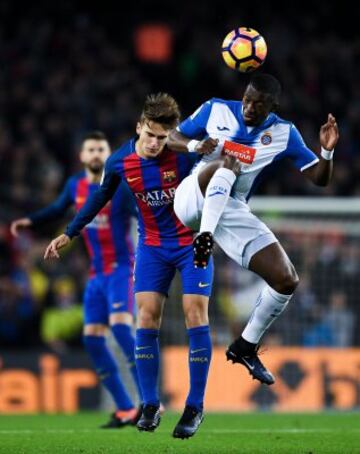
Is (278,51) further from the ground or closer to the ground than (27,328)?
further from the ground

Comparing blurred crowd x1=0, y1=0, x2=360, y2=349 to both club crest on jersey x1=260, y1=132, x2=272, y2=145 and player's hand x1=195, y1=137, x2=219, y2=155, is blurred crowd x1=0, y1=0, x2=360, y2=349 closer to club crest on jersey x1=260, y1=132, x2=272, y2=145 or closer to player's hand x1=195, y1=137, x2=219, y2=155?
club crest on jersey x1=260, y1=132, x2=272, y2=145

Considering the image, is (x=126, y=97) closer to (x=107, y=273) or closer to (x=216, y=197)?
(x=107, y=273)

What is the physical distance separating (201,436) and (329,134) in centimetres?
264

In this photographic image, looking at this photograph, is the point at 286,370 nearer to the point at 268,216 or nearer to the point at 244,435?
the point at 268,216

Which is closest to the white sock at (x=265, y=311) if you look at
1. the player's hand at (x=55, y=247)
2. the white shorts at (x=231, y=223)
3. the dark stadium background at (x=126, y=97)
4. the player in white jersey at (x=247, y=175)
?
the player in white jersey at (x=247, y=175)

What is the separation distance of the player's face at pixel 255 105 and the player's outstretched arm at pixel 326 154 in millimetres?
401

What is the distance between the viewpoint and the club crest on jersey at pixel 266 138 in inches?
320

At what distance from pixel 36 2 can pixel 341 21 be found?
5.91 m

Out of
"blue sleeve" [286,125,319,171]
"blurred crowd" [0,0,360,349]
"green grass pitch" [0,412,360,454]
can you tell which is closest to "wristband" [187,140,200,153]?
"blue sleeve" [286,125,319,171]

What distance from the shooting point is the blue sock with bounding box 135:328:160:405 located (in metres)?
8.12

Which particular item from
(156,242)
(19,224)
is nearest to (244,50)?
(156,242)

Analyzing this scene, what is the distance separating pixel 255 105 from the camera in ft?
26.1

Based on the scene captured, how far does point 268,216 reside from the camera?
13.8 metres

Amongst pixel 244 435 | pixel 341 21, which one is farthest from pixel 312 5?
pixel 244 435
